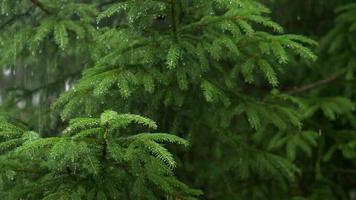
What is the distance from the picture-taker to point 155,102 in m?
3.90

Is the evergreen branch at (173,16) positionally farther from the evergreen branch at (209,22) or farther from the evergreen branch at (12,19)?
the evergreen branch at (12,19)

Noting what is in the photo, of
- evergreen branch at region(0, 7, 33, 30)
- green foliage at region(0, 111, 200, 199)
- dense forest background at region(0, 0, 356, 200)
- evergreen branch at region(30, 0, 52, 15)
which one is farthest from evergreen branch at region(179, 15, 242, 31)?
evergreen branch at region(0, 7, 33, 30)

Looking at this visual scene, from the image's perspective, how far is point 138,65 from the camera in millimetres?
3797

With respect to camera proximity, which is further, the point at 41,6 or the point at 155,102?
the point at 41,6

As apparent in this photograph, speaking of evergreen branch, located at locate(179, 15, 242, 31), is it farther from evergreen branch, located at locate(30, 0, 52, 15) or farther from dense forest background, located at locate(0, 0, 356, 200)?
evergreen branch, located at locate(30, 0, 52, 15)

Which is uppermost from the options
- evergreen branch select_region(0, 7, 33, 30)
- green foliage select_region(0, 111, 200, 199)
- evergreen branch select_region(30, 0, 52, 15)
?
evergreen branch select_region(30, 0, 52, 15)

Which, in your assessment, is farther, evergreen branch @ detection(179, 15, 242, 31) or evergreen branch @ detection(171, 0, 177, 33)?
evergreen branch @ detection(179, 15, 242, 31)

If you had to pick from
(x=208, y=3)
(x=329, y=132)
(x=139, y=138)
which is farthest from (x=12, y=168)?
(x=329, y=132)

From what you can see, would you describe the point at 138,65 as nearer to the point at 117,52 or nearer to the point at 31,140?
the point at 117,52

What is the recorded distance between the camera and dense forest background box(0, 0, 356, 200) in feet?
10.5

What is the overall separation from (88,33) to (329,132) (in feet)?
9.89

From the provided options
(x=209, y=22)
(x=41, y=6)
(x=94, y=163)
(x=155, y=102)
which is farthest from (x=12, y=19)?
(x=94, y=163)

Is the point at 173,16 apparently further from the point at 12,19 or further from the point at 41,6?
the point at 12,19

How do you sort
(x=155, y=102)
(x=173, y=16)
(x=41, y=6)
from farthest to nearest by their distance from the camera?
(x=41, y=6)
(x=155, y=102)
(x=173, y=16)
